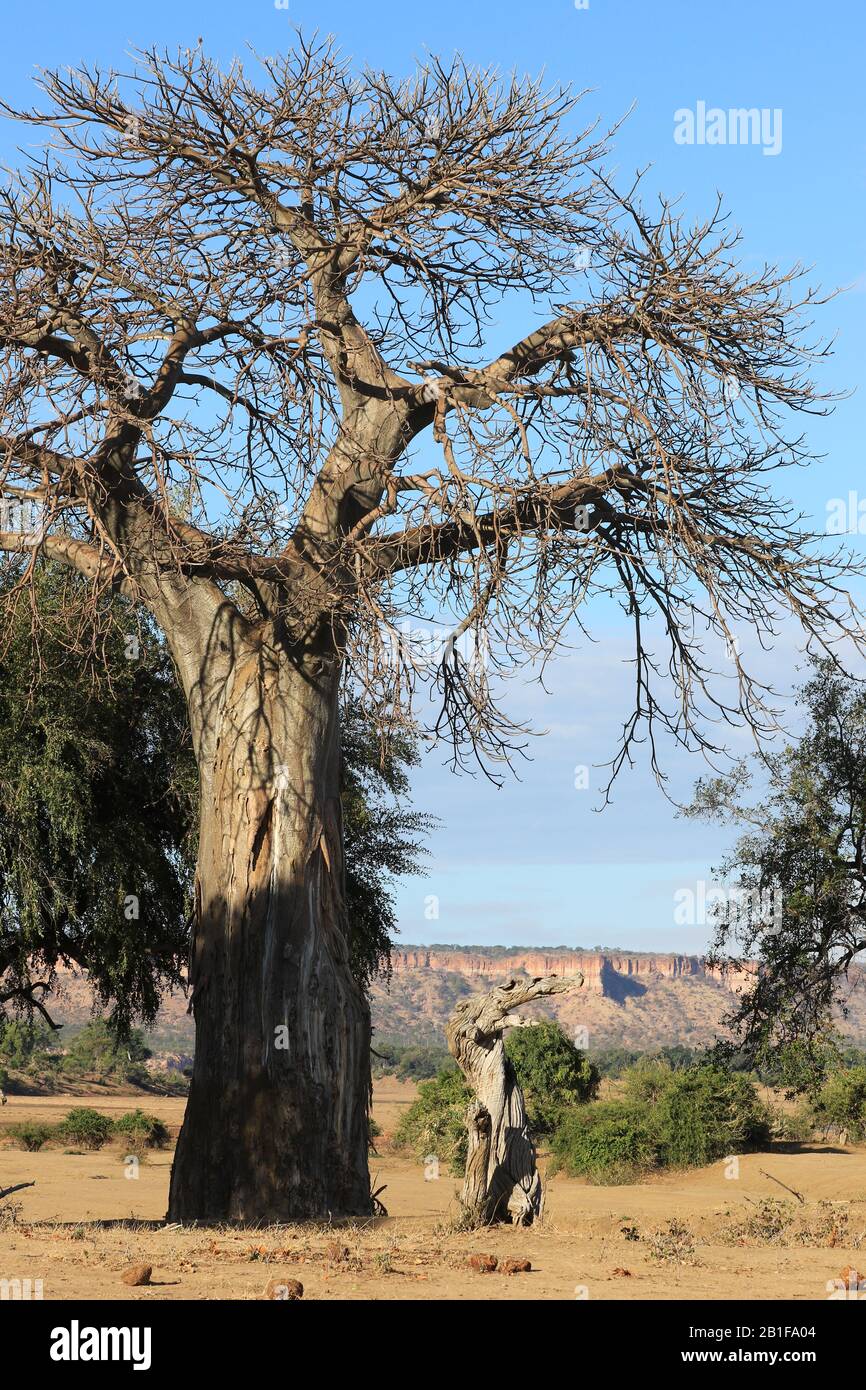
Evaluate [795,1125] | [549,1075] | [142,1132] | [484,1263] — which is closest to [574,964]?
[142,1132]

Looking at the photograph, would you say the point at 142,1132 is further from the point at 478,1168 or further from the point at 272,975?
the point at 478,1168

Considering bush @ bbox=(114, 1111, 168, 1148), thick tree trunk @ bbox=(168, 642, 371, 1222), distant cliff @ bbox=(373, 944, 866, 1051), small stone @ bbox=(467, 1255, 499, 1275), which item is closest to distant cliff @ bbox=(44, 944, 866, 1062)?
distant cliff @ bbox=(373, 944, 866, 1051)

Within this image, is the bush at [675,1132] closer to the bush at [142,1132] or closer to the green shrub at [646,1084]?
the green shrub at [646,1084]

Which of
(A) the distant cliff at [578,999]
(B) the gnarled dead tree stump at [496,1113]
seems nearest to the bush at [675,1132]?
(B) the gnarled dead tree stump at [496,1113]

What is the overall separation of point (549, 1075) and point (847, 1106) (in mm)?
5730

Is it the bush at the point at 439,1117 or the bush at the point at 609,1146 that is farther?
the bush at the point at 439,1117

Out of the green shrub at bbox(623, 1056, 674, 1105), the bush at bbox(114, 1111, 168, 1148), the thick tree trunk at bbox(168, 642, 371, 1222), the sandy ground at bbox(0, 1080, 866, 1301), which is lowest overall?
the bush at bbox(114, 1111, 168, 1148)

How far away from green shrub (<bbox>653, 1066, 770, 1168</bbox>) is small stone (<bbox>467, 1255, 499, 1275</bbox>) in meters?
18.6

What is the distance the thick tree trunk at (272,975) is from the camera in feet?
33.9

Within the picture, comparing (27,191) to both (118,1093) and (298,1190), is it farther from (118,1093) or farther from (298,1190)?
(118,1093)

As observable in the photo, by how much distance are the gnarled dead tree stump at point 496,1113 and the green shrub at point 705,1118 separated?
1676 cm

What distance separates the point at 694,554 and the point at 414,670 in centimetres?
251

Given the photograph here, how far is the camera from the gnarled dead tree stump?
9023 mm

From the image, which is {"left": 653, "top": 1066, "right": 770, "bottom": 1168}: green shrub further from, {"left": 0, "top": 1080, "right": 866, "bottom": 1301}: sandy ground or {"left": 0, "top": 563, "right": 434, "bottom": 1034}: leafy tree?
{"left": 0, "top": 1080, "right": 866, "bottom": 1301}: sandy ground
